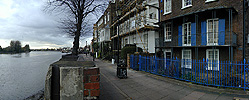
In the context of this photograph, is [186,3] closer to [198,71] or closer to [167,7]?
[167,7]

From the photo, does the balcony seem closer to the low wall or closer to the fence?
the fence

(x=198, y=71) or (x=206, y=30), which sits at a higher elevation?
(x=206, y=30)

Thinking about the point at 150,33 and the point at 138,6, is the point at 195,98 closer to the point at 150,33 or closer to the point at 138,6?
the point at 150,33

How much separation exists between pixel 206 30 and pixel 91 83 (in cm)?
1145

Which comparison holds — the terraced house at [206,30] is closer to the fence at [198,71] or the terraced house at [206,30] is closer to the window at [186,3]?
the window at [186,3]

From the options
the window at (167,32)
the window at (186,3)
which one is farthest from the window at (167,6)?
the window at (186,3)

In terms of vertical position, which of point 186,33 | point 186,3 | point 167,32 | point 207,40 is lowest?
point 207,40

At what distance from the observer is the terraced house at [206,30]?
855cm

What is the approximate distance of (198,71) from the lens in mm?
7262

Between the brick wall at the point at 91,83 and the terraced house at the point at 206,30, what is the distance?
630cm

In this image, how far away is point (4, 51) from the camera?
2973cm

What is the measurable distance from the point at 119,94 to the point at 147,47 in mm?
10661

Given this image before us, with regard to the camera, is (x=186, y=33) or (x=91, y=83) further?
(x=186, y=33)

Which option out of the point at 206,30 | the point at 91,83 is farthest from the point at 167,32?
the point at 91,83
